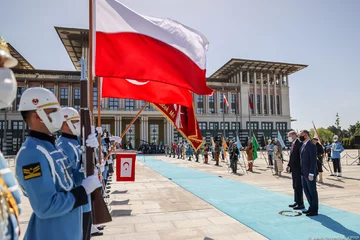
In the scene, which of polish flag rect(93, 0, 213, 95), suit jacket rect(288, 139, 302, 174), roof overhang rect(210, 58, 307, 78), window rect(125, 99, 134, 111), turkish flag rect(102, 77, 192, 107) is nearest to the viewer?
polish flag rect(93, 0, 213, 95)

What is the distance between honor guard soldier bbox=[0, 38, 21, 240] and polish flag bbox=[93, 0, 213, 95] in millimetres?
3038

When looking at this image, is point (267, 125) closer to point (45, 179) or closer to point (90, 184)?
point (90, 184)

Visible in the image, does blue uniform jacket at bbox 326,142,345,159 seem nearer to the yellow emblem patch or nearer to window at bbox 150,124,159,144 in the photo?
the yellow emblem patch

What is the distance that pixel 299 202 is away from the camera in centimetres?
674

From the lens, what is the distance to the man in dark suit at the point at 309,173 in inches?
242

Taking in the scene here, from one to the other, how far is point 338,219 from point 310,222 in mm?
715

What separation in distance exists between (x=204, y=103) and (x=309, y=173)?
53.2m

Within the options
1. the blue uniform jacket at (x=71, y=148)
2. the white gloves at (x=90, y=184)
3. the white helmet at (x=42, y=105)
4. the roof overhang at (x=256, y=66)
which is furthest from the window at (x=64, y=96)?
the white gloves at (x=90, y=184)

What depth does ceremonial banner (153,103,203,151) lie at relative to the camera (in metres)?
6.33

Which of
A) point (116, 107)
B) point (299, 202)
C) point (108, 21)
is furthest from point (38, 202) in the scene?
point (116, 107)

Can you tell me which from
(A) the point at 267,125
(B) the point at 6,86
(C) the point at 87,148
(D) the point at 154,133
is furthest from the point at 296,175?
(A) the point at 267,125

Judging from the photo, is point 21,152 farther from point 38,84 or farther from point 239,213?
point 38,84

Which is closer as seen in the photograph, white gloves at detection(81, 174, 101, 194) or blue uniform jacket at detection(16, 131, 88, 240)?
blue uniform jacket at detection(16, 131, 88, 240)

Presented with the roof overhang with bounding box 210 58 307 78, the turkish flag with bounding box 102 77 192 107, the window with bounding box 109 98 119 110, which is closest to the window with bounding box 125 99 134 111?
the window with bounding box 109 98 119 110
